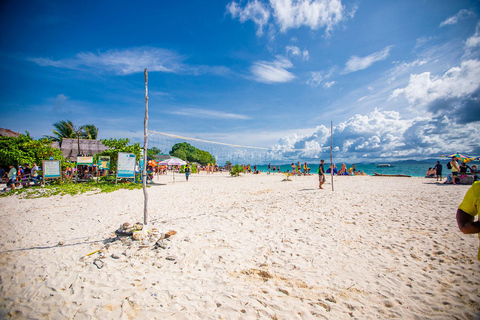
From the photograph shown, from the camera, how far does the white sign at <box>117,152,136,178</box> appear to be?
12045 mm

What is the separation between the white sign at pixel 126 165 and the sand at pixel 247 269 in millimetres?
6222

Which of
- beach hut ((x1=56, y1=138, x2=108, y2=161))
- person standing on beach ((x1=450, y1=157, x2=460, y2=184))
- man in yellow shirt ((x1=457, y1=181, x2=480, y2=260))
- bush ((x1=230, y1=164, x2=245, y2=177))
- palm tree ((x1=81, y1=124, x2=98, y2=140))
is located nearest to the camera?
man in yellow shirt ((x1=457, y1=181, x2=480, y2=260))

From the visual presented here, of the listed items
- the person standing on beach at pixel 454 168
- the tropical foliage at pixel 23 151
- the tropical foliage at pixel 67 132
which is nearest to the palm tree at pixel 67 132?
the tropical foliage at pixel 67 132

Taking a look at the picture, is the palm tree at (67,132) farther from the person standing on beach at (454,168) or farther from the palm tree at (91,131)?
the person standing on beach at (454,168)

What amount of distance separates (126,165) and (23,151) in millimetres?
8299

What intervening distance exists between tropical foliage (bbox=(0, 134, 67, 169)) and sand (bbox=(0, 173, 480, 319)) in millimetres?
10836

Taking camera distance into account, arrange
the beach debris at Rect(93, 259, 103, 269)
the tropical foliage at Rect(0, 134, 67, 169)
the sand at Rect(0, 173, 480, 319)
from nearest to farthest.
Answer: the sand at Rect(0, 173, 480, 319), the beach debris at Rect(93, 259, 103, 269), the tropical foliage at Rect(0, 134, 67, 169)

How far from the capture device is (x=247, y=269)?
332 centimetres

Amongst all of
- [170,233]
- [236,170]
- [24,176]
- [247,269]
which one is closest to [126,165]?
[24,176]

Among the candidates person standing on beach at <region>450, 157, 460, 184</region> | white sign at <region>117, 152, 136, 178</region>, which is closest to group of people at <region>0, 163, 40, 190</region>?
white sign at <region>117, 152, 136, 178</region>

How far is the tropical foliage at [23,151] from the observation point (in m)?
13.1

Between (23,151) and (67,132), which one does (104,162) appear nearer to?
(23,151)

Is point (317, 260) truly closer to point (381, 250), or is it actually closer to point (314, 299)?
point (314, 299)

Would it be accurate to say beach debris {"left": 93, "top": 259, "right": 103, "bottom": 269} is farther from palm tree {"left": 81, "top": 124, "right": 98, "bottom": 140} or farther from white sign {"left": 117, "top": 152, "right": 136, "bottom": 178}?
palm tree {"left": 81, "top": 124, "right": 98, "bottom": 140}
